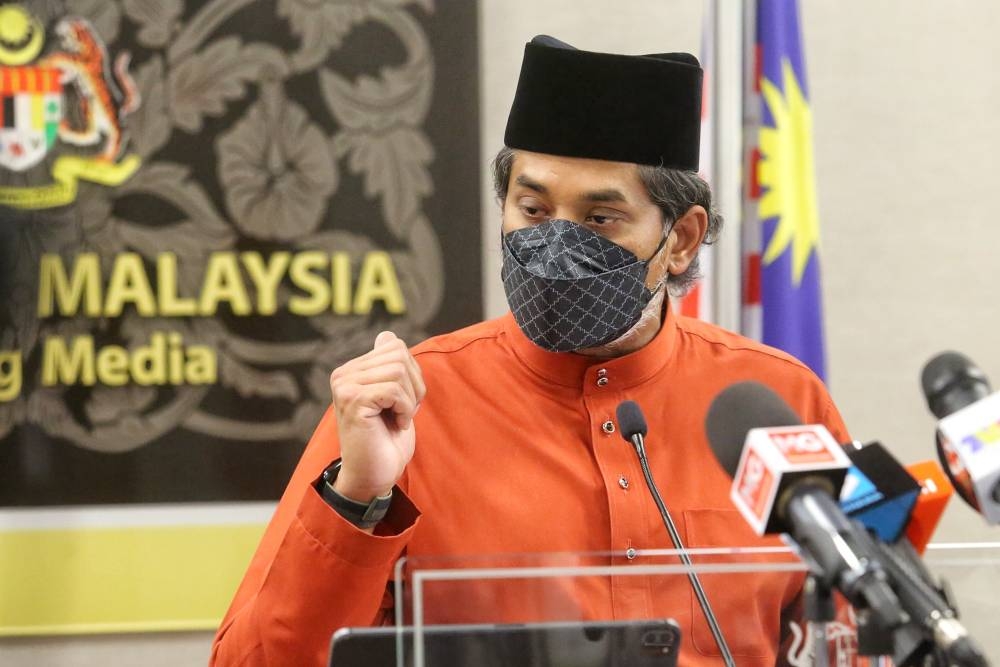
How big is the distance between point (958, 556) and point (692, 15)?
2.68 m

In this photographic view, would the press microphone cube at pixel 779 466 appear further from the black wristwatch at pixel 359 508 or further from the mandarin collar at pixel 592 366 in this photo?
the mandarin collar at pixel 592 366

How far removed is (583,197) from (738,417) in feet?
2.62

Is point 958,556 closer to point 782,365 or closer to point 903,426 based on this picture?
point 782,365

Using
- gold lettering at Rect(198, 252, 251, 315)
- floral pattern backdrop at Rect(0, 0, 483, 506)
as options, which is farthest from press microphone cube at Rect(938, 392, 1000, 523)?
gold lettering at Rect(198, 252, 251, 315)

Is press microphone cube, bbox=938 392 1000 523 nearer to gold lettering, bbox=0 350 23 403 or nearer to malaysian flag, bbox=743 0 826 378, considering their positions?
malaysian flag, bbox=743 0 826 378

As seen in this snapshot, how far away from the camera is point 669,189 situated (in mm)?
1717

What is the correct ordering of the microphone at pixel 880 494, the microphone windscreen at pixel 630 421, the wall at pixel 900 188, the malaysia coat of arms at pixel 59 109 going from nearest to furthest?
the microphone at pixel 880 494 < the microphone windscreen at pixel 630 421 < the malaysia coat of arms at pixel 59 109 < the wall at pixel 900 188

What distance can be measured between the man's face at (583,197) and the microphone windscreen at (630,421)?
0.45m

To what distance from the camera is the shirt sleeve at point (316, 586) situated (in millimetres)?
1296

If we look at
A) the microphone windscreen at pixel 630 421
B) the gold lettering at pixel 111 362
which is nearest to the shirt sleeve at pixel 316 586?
the microphone windscreen at pixel 630 421

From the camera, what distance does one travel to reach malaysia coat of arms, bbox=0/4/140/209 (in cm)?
319

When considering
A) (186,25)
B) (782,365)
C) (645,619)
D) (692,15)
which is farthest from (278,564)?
(692,15)

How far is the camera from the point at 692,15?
3375 mm

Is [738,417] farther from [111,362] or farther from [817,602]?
[111,362]
